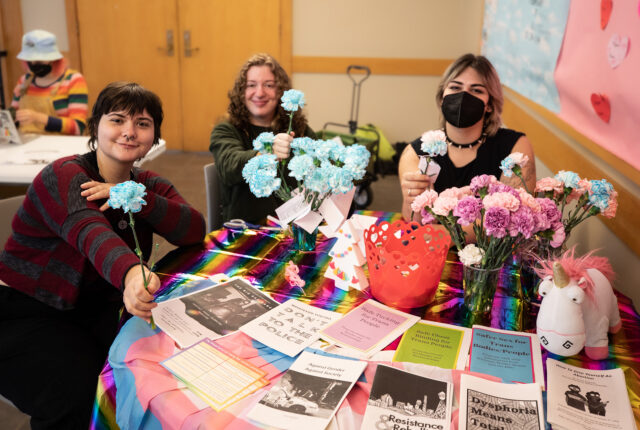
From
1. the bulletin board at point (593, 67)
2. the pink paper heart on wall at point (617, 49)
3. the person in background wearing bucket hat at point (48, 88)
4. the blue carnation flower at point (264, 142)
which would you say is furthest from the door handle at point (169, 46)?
the pink paper heart on wall at point (617, 49)

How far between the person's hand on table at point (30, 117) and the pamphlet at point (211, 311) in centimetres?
203

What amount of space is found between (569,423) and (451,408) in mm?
198

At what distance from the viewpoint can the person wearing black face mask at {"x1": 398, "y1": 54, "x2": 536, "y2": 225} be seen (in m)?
1.85

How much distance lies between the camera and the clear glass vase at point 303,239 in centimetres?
160

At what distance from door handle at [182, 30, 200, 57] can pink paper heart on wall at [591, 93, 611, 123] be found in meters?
4.31

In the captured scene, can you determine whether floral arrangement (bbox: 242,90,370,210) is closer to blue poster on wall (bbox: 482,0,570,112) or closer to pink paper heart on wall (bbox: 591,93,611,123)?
pink paper heart on wall (bbox: 591,93,611,123)

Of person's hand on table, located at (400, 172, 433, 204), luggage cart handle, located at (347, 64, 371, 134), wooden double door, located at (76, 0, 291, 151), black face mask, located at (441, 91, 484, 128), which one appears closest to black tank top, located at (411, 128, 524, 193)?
black face mask, located at (441, 91, 484, 128)

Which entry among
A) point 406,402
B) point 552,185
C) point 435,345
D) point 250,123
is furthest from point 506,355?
point 250,123

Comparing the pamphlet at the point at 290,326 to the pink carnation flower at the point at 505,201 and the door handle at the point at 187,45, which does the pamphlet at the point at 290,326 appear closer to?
the pink carnation flower at the point at 505,201

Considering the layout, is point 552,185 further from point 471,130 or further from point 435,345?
point 471,130

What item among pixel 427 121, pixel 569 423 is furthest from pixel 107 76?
pixel 569 423

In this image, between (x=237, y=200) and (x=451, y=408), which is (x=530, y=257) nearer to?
(x=451, y=408)

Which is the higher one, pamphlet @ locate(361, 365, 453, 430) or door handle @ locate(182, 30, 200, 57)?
door handle @ locate(182, 30, 200, 57)

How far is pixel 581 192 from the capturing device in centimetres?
127
